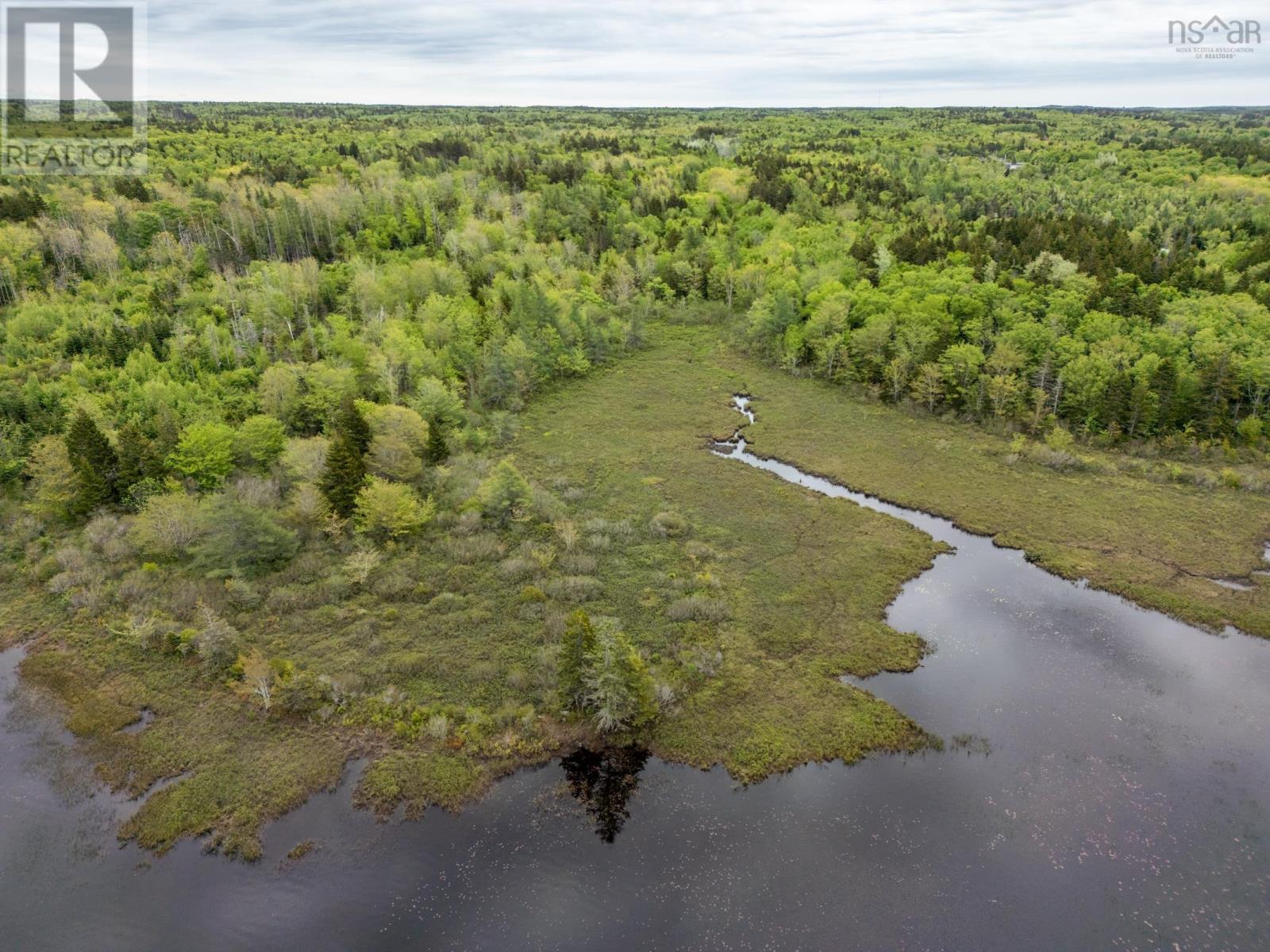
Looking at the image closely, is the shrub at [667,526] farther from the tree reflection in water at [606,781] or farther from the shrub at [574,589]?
the tree reflection in water at [606,781]

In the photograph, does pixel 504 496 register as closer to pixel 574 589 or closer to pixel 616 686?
pixel 574 589

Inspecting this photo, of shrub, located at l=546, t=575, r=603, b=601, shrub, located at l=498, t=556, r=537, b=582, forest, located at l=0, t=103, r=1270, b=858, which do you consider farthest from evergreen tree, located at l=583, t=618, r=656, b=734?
shrub, located at l=498, t=556, r=537, b=582

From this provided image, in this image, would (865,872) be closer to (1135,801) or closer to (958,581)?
(1135,801)

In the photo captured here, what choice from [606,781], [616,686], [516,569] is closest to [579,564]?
[516,569]

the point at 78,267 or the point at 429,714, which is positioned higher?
the point at 78,267

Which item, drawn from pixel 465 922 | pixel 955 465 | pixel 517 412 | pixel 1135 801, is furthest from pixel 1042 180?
pixel 465 922
